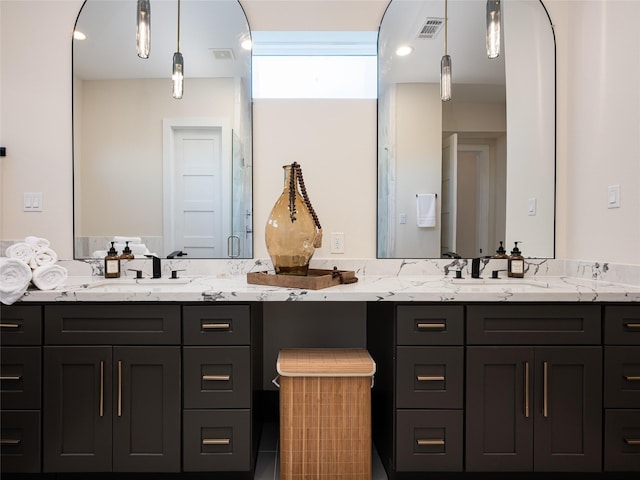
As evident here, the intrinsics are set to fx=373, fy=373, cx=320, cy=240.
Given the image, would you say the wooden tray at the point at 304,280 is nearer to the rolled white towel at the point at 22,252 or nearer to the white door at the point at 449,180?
the white door at the point at 449,180

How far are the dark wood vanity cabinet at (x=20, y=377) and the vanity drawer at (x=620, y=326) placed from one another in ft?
7.95

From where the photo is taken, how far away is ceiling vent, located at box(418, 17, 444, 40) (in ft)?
7.24

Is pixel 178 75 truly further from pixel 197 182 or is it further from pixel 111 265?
pixel 111 265

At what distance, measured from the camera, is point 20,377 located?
1.59m

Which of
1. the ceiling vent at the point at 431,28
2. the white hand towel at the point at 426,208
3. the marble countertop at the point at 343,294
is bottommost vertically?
the marble countertop at the point at 343,294

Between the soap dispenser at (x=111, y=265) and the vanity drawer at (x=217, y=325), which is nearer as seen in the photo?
the vanity drawer at (x=217, y=325)

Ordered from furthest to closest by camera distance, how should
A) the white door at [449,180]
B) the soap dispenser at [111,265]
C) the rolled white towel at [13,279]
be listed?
the white door at [449,180], the soap dispenser at [111,265], the rolled white towel at [13,279]

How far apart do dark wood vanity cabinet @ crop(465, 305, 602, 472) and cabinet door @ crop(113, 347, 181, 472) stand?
1251 mm

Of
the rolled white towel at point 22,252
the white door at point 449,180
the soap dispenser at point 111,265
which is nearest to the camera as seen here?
the rolled white towel at point 22,252

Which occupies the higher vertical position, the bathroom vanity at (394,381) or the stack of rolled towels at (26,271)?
the stack of rolled towels at (26,271)

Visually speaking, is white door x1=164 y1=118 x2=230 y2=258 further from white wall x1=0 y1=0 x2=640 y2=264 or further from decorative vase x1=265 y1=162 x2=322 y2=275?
decorative vase x1=265 y1=162 x2=322 y2=275

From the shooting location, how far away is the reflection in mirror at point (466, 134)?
2203 millimetres

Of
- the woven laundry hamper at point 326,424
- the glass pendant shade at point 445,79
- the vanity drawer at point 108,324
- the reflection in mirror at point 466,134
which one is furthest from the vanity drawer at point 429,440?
the glass pendant shade at point 445,79

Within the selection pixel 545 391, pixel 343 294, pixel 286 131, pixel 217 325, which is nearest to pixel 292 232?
pixel 343 294
